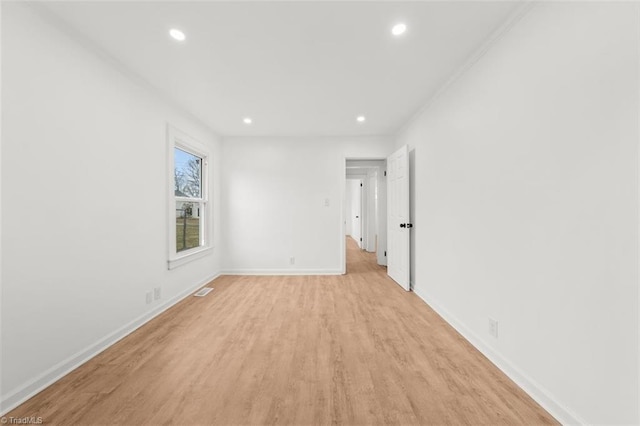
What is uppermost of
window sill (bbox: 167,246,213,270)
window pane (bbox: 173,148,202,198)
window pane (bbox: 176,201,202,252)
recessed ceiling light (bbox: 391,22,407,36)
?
recessed ceiling light (bbox: 391,22,407,36)

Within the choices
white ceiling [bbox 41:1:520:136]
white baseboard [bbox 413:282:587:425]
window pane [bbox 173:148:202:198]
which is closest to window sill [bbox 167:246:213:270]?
window pane [bbox 173:148:202:198]

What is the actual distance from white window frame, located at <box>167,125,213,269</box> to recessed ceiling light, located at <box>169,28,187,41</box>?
4.29 ft

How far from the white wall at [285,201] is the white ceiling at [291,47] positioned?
130 centimetres

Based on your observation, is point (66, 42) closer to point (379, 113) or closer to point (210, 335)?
point (210, 335)

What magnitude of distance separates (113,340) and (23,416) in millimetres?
768

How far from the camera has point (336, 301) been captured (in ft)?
10.5

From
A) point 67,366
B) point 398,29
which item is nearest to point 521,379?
point 398,29

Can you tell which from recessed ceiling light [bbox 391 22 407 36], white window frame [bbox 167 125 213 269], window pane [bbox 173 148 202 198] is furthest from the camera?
window pane [bbox 173 148 202 198]

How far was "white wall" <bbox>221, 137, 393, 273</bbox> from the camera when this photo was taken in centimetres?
449

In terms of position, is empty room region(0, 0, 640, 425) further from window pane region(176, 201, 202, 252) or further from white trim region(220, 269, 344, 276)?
white trim region(220, 269, 344, 276)

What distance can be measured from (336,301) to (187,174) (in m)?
2.83

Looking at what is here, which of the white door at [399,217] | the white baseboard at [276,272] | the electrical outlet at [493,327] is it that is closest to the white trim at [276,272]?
the white baseboard at [276,272]

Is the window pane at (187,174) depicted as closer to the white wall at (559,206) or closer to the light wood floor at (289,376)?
the light wood floor at (289,376)

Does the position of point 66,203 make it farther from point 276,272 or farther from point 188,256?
point 276,272
